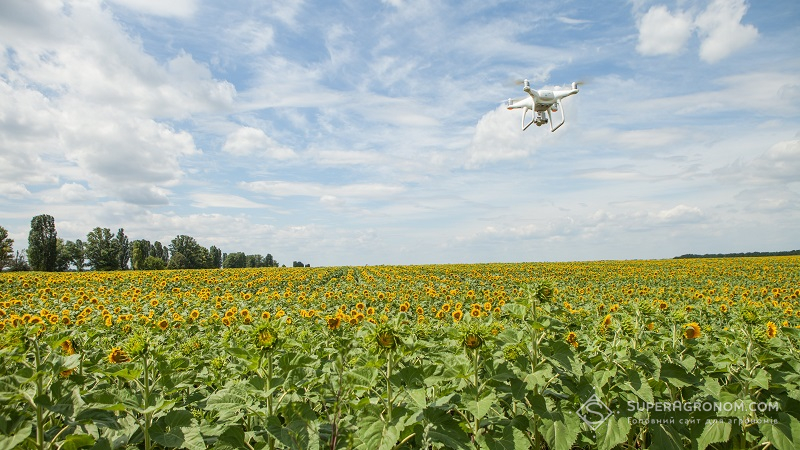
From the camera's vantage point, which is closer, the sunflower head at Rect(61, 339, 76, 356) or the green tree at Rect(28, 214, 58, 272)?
the sunflower head at Rect(61, 339, 76, 356)

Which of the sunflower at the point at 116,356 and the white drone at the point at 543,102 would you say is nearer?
the sunflower at the point at 116,356

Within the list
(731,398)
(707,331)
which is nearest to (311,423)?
(731,398)

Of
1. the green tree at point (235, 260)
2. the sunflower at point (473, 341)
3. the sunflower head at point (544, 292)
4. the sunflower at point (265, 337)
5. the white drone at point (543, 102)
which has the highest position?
the white drone at point (543, 102)

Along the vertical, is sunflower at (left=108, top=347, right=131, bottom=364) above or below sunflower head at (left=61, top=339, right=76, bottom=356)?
below

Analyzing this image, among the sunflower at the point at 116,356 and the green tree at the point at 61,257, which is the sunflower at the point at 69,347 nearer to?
the sunflower at the point at 116,356

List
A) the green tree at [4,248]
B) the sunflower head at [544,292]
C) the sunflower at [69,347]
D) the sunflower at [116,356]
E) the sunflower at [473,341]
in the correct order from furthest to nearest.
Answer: the green tree at [4,248]
the sunflower at [69,347]
the sunflower at [116,356]
the sunflower head at [544,292]
the sunflower at [473,341]

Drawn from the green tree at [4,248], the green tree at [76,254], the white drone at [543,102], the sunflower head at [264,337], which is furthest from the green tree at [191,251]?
the sunflower head at [264,337]

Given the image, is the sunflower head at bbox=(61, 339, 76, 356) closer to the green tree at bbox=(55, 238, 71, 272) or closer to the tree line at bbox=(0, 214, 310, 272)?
the tree line at bbox=(0, 214, 310, 272)

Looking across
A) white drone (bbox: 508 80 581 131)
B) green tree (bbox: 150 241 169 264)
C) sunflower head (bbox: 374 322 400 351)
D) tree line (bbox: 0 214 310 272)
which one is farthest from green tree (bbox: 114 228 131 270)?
sunflower head (bbox: 374 322 400 351)

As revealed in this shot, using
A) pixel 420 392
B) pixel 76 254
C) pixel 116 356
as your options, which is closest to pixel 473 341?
pixel 420 392

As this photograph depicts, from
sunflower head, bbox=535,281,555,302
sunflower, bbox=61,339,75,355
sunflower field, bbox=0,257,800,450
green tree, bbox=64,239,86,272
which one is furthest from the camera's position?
green tree, bbox=64,239,86,272

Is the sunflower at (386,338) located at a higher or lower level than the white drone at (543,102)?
lower
